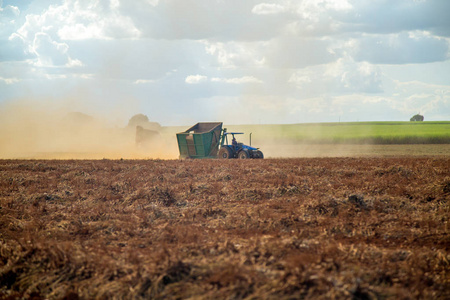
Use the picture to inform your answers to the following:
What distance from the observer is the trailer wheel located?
1119 inches

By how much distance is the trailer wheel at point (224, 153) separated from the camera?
28422mm

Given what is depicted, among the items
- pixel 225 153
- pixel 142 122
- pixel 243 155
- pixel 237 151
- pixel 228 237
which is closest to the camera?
pixel 228 237

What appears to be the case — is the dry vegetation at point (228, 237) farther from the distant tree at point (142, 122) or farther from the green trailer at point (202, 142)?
the distant tree at point (142, 122)

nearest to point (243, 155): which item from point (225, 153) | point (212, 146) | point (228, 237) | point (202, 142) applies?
point (225, 153)

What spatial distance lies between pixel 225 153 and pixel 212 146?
137 cm

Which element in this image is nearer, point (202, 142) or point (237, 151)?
point (202, 142)

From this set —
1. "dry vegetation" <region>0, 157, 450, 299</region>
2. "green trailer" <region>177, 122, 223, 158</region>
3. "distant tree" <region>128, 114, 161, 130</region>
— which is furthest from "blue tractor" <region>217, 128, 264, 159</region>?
"distant tree" <region>128, 114, 161, 130</region>

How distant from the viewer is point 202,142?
94.0ft

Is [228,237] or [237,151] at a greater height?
[237,151]

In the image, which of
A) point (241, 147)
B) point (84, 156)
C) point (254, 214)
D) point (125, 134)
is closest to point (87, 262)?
point (254, 214)

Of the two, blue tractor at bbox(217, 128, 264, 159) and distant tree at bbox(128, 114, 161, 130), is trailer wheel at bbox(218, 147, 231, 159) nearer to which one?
blue tractor at bbox(217, 128, 264, 159)

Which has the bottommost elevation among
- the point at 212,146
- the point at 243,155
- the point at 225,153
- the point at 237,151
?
the point at 243,155

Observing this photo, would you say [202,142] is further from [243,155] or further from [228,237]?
[228,237]

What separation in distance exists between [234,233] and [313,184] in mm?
6801
